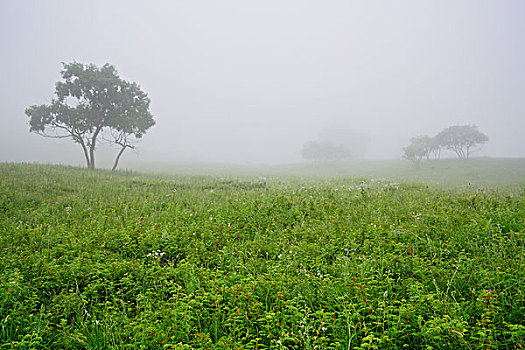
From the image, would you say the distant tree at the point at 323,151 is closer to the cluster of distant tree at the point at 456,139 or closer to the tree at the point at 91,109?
the cluster of distant tree at the point at 456,139

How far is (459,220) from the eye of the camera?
6.13 meters

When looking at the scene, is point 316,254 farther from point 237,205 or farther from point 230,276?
point 237,205

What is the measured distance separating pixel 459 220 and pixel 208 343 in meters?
6.30

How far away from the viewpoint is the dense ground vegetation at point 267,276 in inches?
122

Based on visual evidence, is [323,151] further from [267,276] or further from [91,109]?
[267,276]

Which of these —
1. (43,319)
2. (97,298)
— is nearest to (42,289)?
(43,319)

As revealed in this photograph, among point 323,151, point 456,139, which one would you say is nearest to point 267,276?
point 456,139

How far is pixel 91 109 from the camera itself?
24.4m

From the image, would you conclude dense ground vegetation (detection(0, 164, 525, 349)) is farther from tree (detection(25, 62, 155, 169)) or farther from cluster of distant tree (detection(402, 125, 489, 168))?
cluster of distant tree (detection(402, 125, 489, 168))

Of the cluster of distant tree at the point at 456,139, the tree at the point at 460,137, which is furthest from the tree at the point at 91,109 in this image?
the tree at the point at 460,137

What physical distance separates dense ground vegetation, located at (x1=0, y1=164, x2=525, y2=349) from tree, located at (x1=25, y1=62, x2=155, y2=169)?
18.5 metres

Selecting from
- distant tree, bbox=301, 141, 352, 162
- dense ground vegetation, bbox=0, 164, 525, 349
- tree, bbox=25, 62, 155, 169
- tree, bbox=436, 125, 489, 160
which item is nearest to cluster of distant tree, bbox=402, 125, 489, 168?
tree, bbox=436, 125, 489, 160

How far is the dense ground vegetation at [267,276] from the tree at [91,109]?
18456mm

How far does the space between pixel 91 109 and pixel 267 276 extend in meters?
27.2
